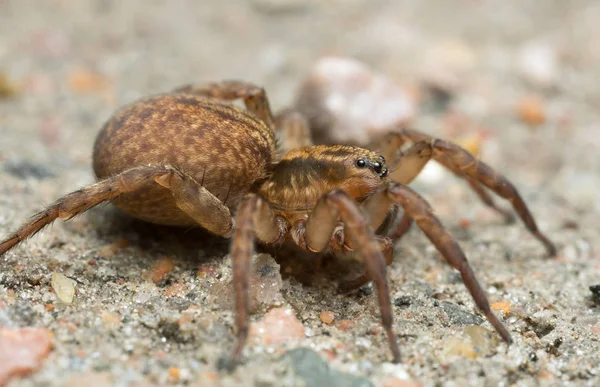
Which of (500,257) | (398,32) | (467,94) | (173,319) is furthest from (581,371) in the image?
(398,32)

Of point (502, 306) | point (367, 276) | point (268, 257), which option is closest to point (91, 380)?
point (268, 257)

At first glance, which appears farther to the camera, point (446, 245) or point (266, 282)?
point (266, 282)

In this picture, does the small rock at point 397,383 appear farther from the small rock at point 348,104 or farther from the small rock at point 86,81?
the small rock at point 86,81

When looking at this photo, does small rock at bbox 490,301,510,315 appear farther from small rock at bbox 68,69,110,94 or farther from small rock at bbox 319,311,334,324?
small rock at bbox 68,69,110,94

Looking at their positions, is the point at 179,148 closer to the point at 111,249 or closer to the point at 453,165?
the point at 111,249

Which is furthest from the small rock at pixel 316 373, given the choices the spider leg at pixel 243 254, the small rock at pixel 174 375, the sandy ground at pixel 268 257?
the small rock at pixel 174 375

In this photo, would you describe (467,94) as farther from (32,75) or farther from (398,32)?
(32,75)
